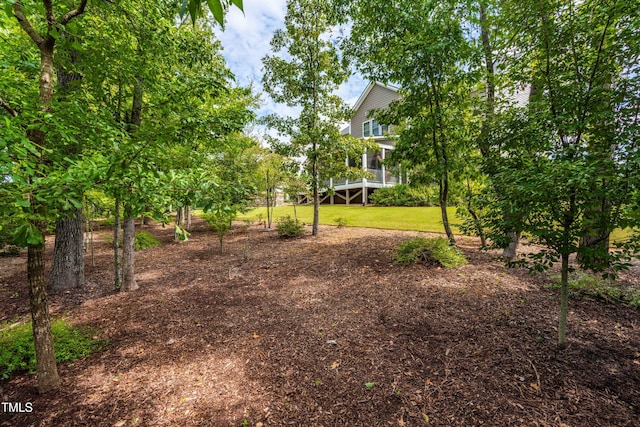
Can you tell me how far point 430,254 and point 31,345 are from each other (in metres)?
6.37

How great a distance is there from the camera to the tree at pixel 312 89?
916 centimetres

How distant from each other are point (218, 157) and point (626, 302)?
467 inches

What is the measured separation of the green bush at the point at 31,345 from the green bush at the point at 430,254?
5.31 metres

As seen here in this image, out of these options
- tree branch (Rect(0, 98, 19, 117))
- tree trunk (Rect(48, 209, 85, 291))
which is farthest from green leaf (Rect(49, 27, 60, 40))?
tree trunk (Rect(48, 209, 85, 291))

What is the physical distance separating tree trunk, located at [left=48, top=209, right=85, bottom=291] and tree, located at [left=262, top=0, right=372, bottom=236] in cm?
665

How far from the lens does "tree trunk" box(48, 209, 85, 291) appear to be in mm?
4684

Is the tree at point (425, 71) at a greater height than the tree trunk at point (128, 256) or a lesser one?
greater

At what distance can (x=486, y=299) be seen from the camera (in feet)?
13.0

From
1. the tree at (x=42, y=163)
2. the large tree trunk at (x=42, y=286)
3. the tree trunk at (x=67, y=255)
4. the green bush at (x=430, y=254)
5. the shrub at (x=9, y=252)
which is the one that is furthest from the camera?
the shrub at (x=9, y=252)

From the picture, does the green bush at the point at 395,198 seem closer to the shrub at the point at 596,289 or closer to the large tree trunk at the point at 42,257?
the shrub at the point at 596,289

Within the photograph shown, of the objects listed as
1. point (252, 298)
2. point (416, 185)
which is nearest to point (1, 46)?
point (252, 298)

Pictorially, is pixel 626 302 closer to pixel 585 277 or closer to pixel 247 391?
pixel 585 277

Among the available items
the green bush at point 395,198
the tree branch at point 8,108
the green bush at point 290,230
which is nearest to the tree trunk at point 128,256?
the tree branch at point 8,108

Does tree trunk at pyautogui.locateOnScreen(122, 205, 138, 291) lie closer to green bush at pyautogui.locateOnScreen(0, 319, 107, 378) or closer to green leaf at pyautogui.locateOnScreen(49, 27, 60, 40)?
green bush at pyautogui.locateOnScreen(0, 319, 107, 378)
